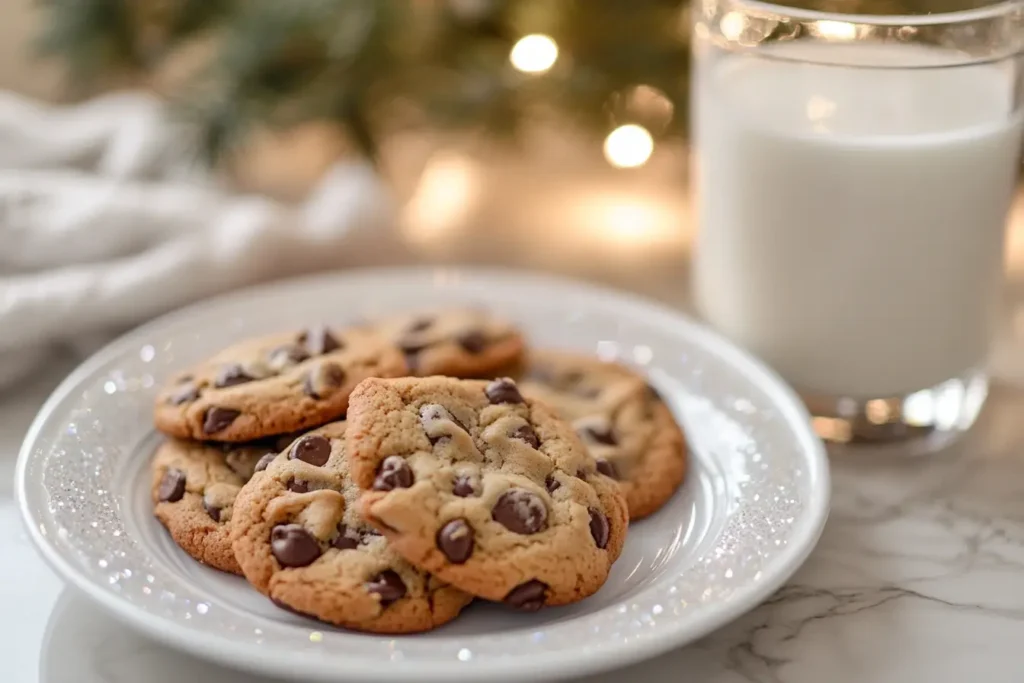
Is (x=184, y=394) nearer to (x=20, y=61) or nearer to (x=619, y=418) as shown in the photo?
(x=619, y=418)

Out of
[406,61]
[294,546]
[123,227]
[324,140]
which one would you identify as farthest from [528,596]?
[324,140]

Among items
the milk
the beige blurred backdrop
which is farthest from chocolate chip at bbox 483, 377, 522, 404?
the beige blurred backdrop

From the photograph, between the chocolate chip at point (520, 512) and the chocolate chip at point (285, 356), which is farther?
the chocolate chip at point (285, 356)

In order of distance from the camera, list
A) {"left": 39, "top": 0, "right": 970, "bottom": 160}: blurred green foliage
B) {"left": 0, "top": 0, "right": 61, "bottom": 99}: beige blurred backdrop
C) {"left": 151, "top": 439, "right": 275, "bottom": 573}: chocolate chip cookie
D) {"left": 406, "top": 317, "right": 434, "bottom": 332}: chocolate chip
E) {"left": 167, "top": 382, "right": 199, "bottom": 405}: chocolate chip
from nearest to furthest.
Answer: {"left": 151, "top": 439, "right": 275, "bottom": 573}: chocolate chip cookie, {"left": 167, "top": 382, "right": 199, "bottom": 405}: chocolate chip, {"left": 406, "top": 317, "right": 434, "bottom": 332}: chocolate chip, {"left": 39, "top": 0, "right": 970, "bottom": 160}: blurred green foliage, {"left": 0, "top": 0, "right": 61, "bottom": 99}: beige blurred backdrop

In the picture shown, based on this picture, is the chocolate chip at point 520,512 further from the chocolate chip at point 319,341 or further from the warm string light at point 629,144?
the warm string light at point 629,144

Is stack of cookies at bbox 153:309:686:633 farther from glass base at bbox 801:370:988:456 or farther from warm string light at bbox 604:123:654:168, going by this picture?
warm string light at bbox 604:123:654:168

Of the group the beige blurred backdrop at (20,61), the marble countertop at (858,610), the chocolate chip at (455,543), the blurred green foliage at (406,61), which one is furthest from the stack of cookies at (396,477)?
the beige blurred backdrop at (20,61)
